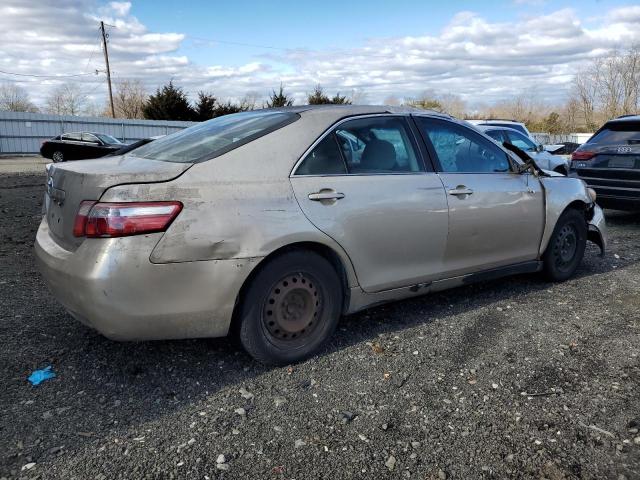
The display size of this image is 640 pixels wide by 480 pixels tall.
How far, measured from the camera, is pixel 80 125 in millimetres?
32719

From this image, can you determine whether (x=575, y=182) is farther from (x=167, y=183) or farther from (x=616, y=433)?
(x=167, y=183)

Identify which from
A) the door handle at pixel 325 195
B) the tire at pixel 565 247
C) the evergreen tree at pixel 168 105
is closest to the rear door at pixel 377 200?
Answer: the door handle at pixel 325 195

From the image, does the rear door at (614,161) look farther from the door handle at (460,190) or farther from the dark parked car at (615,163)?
the door handle at (460,190)

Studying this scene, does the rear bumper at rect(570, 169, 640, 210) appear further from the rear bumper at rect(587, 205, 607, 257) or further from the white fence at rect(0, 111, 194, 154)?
the white fence at rect(0, 111, 194, 154)

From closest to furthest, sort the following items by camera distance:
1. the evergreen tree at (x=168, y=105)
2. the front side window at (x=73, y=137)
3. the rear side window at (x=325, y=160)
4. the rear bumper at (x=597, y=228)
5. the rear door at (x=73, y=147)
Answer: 1. the rear side window at (x=325, y=160)
2. the rear bumper at (x=597, y=228)
3. the rear door at (x=73, y=147)
4. the front side window at (x=73, y=137)
5. the evergreen tree at (x=168, y=105)

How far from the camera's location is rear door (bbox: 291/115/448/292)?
3428mm

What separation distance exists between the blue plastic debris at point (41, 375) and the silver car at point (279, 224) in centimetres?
44

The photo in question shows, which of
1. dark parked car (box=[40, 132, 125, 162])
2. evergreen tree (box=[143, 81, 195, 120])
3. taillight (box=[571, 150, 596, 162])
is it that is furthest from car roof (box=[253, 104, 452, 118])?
evergreen tree (box=[143, 81, 195, 120])

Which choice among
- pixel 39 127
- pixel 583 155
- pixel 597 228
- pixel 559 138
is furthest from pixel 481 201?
pixel 559 138

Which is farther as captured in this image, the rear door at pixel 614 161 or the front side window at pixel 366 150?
the rear door at pixel 614 161

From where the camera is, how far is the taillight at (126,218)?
280 cm

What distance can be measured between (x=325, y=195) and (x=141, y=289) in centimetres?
126

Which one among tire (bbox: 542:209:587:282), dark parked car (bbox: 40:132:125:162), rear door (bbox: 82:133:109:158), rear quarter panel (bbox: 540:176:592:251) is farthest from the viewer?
dark parked car (bbox: 40:132:125:162)

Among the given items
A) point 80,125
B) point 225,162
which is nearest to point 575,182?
point 225,162
